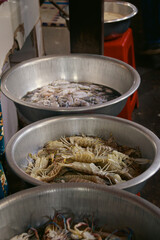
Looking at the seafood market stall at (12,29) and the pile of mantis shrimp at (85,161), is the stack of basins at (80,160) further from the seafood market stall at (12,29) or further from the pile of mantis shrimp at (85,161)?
the seafood market stall at (12,29)

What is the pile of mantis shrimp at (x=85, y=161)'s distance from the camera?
1.82m

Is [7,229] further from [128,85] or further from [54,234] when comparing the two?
[128,85]

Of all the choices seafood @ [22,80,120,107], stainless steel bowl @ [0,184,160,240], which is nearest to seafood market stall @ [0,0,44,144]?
seafood @ [22,80,120,107]

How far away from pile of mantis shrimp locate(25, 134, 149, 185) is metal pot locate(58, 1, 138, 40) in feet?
5.62

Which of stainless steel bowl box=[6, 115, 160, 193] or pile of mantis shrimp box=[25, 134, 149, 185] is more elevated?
stainless steel bowl box=[6, 115, 160, 193]

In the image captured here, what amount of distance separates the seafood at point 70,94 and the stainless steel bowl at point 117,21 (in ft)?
3.37

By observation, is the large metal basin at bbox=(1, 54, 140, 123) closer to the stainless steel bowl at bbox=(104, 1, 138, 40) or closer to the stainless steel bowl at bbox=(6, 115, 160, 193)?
the stainless steel bowl at bbox=(6, 115, 160, 193)

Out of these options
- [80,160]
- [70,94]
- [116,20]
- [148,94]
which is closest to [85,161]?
[80,160]

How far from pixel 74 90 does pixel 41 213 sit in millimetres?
1281

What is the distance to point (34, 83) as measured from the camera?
2709 millimetres

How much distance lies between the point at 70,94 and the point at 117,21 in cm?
133

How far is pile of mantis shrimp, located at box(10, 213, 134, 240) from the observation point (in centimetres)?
144

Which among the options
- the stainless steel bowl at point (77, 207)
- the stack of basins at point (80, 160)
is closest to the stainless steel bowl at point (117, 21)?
the stack of basins at point (80, 160)

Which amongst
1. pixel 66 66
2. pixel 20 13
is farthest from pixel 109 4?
pixel 66 66
